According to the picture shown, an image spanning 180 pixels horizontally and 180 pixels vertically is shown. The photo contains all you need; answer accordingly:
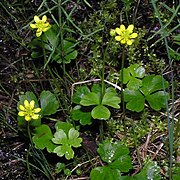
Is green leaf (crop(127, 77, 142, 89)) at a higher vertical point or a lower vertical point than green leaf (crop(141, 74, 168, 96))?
higher

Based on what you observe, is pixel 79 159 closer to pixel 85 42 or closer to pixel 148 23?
pixel 85 42

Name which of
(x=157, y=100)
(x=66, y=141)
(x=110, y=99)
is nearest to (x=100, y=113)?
(x=110, y=99)

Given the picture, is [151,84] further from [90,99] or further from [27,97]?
[27,97]

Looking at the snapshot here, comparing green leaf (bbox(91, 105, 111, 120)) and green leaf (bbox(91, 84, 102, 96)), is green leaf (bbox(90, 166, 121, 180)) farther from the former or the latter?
green leaf (bbox(91, 84, 102, 96))

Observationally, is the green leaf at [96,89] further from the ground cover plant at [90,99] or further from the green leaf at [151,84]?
the green leaf at [151,84]

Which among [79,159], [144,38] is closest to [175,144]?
[79,159]

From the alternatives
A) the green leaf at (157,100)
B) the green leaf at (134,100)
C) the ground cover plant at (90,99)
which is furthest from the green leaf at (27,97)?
→ the green leaf at (157,100)

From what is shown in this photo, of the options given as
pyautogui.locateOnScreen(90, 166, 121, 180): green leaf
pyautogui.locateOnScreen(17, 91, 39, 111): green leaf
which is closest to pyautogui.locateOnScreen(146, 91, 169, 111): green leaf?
pyautogui.locateOnScreen(90, 166, 121, 180): green leaf
